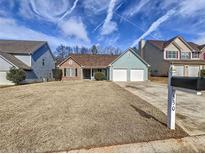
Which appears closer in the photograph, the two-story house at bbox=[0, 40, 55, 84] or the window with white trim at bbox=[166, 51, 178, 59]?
the two-story house at bbox=[0, 40, 55, 84]

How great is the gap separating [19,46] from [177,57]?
97.8ft

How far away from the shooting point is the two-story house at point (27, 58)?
24.0m

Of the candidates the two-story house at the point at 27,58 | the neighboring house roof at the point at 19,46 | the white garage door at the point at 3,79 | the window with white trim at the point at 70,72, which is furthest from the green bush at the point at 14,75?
the window with white trim at the point at 70,72

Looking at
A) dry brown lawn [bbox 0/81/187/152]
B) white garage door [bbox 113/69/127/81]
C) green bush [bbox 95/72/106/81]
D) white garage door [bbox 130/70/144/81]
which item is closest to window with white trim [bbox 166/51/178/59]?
white garage door [bbox 130/70/144/81]

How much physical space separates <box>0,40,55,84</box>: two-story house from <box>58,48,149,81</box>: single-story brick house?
393cm

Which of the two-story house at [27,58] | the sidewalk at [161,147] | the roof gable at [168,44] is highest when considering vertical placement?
the roof gable at [168,44]

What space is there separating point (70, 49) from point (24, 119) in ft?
252

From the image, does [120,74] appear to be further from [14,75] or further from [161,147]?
[161,147]

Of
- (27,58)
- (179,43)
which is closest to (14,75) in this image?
(27,58)

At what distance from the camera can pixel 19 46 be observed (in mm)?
29906

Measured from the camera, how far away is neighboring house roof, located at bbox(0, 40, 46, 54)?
28.2 meters

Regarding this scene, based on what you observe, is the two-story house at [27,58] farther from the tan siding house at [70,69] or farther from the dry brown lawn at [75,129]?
the dry brown lawn at [75,129]

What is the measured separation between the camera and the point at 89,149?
13.7ft

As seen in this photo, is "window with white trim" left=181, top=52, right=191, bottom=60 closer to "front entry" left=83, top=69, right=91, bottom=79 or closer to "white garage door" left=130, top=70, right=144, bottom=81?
"white garage door" left=130, top=70, right=144, bottom=81
